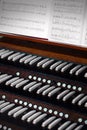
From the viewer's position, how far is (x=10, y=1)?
225 centimetres

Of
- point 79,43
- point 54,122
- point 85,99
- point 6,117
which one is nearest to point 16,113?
point 6,117

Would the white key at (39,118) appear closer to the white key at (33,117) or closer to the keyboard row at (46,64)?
the white key at (33,117)

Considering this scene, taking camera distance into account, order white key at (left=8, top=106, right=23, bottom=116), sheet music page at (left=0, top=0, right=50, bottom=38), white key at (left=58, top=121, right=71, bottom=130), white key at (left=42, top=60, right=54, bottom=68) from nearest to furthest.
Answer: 1. white key at (left=58, top=121, right=71, bottom=130)
2. white key at (left=8, top=106, right=23, bottom=116)
3. white key at (left=42, top=60, right=54, bottom=68)
4. sheet music page at (left=0, top=0, right=50, bottom=38)

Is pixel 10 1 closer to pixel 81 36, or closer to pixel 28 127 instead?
pixel 81 36

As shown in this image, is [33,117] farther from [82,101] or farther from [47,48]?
[47,48]

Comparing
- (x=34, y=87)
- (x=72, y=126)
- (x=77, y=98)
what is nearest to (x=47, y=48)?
(x=34, y=87)

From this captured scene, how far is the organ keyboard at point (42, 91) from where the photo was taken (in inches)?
71.0

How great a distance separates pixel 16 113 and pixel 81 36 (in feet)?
1.88

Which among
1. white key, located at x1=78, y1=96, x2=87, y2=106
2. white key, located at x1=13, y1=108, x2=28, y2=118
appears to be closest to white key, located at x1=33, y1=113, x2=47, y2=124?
white key, located at x1=13, y1=108, x2=28, y2=118

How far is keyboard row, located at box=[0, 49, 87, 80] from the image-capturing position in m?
1.90

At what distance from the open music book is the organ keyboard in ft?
0.25

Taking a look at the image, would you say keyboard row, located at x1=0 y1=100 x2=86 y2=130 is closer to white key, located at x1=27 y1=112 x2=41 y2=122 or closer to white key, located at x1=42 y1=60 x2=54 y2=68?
white key, located at x1=27 y1=112 x2=41 y2=122

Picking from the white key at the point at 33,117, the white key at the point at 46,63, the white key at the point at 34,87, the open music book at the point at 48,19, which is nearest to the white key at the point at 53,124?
the white key at the point at 33,117

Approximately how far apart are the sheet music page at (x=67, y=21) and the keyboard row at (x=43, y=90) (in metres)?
0.30
